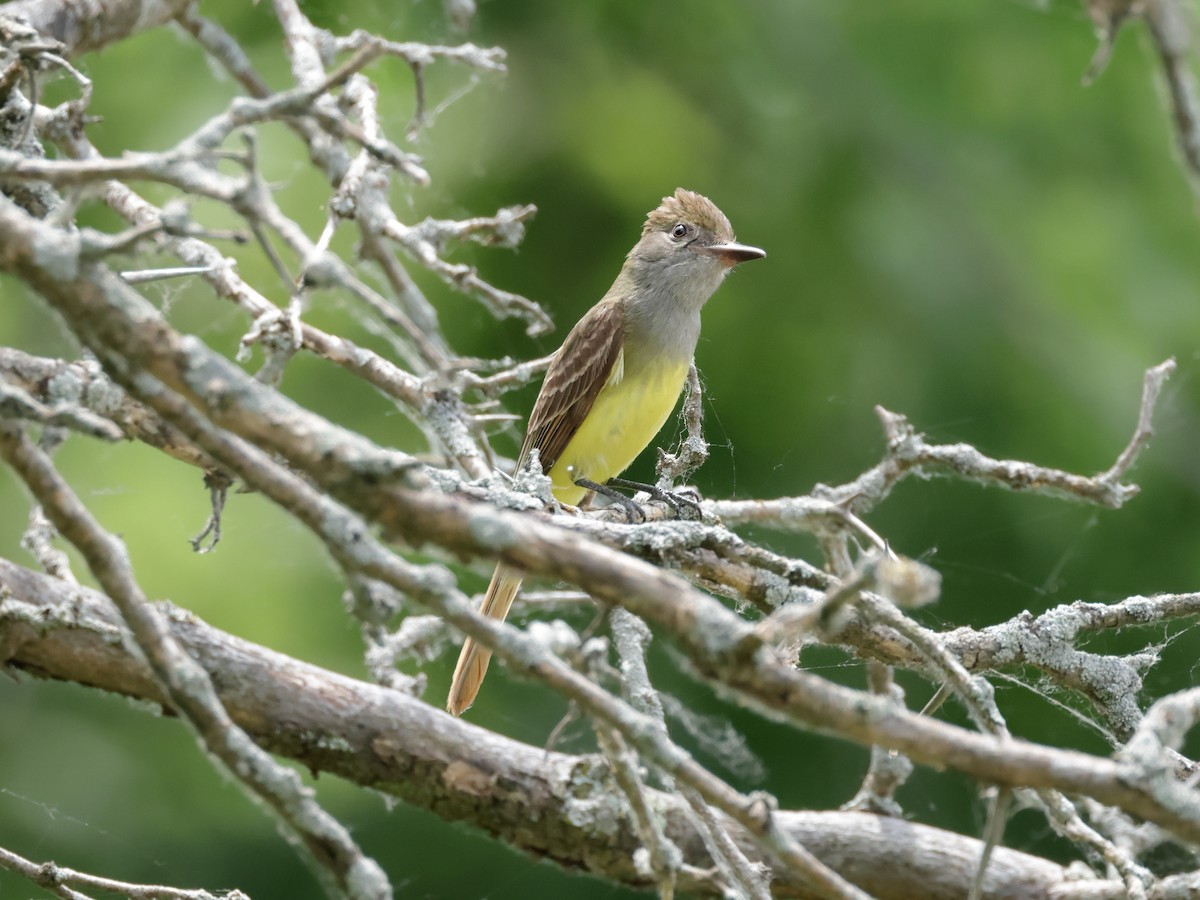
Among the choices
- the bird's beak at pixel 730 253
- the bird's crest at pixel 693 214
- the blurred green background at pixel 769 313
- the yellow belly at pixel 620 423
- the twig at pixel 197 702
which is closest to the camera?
the twig at pixel 197 702

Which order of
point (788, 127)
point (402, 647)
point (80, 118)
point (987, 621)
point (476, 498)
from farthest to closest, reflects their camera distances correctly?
1. point (788, 127)
2. point (987, 621)
3. point (402, 647)
4. point (80, 118)
5. point (476, 498)

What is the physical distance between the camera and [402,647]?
3387 mm

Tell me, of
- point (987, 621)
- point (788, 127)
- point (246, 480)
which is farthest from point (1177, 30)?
point (788, 127)

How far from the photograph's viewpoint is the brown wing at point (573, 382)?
4184mm

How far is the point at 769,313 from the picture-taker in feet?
19.5

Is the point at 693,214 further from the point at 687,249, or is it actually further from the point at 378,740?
the point at 378,740

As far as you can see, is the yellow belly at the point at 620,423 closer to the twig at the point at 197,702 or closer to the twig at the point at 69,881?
the twig at the point at 69,881

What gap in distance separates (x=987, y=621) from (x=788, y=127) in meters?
2.98

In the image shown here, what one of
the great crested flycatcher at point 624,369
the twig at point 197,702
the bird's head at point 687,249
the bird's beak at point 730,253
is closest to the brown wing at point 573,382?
the great crested flycatcher at point 624,369

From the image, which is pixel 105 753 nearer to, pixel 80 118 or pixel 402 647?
pixel 402 647

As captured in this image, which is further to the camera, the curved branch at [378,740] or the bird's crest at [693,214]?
the bird's crest at [693,214]

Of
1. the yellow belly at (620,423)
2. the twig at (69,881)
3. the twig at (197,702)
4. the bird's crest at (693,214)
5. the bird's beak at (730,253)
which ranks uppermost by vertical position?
the bird's crest at (693,214)

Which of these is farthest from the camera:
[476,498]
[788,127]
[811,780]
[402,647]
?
[788,127]

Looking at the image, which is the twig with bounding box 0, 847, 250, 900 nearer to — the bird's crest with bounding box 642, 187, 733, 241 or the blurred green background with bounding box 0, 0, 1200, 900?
the blurred green background with bounding box 0, 0, 1200, 900
